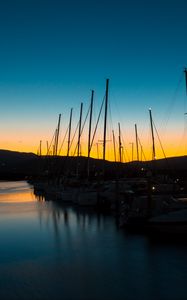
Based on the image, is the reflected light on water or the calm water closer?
the calm water

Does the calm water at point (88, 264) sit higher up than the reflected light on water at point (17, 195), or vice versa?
the reflected light on water at point (17, 195)

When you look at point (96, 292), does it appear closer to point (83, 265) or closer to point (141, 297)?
point (141, 297)

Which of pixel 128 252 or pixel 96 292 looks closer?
pixel 96 292

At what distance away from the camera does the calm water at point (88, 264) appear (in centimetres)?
1576

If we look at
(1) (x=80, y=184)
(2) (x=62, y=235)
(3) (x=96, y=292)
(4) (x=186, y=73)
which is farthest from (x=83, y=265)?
(1) (x=80, y=184)

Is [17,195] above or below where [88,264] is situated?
above

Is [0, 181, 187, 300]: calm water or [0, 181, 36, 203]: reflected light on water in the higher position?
[0, 181, 36, 203]: reflected light on water

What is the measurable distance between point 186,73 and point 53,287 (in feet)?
66.1

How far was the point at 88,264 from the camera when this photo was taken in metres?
20.0

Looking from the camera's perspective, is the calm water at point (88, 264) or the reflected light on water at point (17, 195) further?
the reflected light on water at point (17, 195)

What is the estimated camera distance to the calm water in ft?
51.7

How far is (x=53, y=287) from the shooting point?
1627cm

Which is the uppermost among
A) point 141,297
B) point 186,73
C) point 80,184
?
point 186,73

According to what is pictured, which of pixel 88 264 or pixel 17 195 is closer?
pixel 88 264
